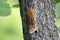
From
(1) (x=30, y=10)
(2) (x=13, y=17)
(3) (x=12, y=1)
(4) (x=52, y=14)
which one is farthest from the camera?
(2) (x=13, y=17)

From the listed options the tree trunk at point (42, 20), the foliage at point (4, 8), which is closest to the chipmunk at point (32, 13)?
the tree trunk at point (42, 20)

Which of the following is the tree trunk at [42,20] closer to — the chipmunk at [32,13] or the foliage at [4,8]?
the chipmunk at [32,13]

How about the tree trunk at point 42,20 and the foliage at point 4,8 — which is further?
the foliage at point 4,8

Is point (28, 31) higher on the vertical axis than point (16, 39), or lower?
higher

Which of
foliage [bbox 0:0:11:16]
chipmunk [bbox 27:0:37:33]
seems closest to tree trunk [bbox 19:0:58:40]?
chipmunk [bbox 27:0:37:33]

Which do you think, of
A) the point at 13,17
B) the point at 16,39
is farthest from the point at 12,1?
the point at 16,39

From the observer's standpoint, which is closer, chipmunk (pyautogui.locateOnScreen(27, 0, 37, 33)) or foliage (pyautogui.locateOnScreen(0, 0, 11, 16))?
chipmunk (pyautogui.locateOnScreen(27, 0, 37, 33))

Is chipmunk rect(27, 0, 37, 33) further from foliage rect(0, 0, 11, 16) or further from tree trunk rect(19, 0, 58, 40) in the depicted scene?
foliage rect(0, 0, 11, 16)

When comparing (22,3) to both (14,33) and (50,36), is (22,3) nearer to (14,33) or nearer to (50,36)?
(50,36)
